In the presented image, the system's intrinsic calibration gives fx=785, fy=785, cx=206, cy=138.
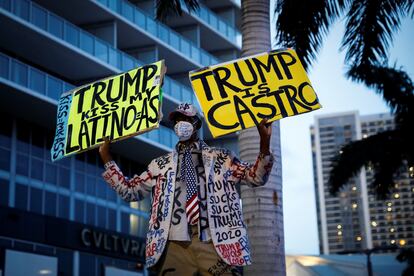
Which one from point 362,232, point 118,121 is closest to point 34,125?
point 118,121

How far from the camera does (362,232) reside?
175 meters

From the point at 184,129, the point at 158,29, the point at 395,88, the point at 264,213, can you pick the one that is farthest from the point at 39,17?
the point at 184,129

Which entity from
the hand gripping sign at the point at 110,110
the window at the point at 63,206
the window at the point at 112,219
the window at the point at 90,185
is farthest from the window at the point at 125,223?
the hand gripping sign at the point at 110,110

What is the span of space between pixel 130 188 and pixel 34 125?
81.8ft

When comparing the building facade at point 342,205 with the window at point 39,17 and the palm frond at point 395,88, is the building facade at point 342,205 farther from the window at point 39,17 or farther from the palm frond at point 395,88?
the window at point 39,17

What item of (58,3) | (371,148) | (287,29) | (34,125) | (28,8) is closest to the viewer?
(287,29)

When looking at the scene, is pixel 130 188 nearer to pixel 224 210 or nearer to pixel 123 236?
pixel 224 210

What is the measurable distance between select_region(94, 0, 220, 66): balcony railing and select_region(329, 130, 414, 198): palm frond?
12.6 m

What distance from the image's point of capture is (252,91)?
638cm

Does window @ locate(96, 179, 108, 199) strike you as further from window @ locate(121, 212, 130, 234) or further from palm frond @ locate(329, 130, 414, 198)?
palm frond @ locate(329, 130, 414, 198)

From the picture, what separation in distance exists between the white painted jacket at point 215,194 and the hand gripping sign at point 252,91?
399 millimetres

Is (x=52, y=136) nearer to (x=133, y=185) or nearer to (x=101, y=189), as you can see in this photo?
(x=101, y=189)

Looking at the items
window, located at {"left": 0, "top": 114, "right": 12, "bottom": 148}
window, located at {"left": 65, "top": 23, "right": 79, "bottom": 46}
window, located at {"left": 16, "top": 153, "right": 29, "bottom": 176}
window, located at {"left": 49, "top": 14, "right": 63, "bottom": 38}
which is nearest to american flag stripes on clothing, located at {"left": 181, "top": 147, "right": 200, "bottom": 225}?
window, located at {"left": 0, "top": 114, "right": 12, "bottom": 148}

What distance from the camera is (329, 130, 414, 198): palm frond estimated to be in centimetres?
2577
